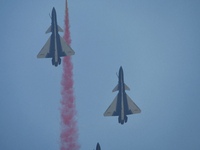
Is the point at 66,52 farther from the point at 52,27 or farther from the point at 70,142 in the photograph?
the point at 70,142

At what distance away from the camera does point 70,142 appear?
24.3 ft

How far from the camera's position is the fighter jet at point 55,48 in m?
7.00

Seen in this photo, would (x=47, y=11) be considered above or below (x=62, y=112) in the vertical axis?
above

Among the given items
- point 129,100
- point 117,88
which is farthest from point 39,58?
point 129,100

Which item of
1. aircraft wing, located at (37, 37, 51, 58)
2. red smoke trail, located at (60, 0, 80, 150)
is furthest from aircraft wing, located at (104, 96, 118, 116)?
A: aircraft wing, located at (37, 37, 51, 58)

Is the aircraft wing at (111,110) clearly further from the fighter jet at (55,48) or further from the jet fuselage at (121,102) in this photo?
the fighter jet at (55,48)

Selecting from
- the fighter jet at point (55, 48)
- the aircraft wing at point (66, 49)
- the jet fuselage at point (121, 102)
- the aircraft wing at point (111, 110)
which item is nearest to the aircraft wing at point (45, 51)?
the fighter jet at point (55, 48)

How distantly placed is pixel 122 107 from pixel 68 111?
1.73 meters

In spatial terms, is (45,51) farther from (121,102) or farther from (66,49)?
(121,102)

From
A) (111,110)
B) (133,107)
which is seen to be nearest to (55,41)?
(111,110)

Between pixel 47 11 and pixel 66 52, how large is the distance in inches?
55.8

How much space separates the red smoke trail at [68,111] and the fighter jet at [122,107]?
3.71 ft

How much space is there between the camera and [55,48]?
7066mm

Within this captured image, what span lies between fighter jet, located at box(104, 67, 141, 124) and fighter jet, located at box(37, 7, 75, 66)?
1.95 m
